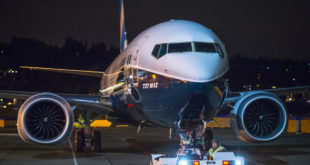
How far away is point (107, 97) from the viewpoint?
16625mm

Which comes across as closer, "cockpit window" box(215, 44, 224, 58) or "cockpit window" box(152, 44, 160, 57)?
"cockpit window" box(215, 44, 224, 58)

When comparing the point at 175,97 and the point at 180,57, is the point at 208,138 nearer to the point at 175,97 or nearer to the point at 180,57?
the point at 175,97

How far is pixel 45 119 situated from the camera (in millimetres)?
15133

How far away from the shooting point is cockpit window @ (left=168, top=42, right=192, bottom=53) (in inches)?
471

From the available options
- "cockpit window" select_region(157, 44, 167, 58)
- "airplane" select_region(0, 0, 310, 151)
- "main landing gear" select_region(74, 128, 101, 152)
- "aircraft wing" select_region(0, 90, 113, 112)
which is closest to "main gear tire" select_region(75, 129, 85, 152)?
"main landing gear" select_region(74, 128, 101, 152)

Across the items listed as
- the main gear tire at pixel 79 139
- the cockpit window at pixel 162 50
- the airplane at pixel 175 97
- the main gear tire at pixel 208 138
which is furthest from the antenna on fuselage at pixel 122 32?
the cockpit window at pixel 162 50

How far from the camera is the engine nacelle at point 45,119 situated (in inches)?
573

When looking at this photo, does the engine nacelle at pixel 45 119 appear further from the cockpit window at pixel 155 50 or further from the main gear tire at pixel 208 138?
the main gear tire at pixel 208 138

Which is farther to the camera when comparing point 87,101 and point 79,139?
point 79,139

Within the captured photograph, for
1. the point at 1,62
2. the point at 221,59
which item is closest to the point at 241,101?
the point at 221,59

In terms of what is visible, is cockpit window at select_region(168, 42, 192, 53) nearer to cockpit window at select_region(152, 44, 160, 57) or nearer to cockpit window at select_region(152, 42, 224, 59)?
cockpit window at select_region(152, 42, 224, 59)

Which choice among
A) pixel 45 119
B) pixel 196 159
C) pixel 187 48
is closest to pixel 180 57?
pixel 187 48

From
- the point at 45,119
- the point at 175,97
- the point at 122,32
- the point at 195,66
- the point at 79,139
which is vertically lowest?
Result: the point at 79,139

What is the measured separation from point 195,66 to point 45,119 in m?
6.17
